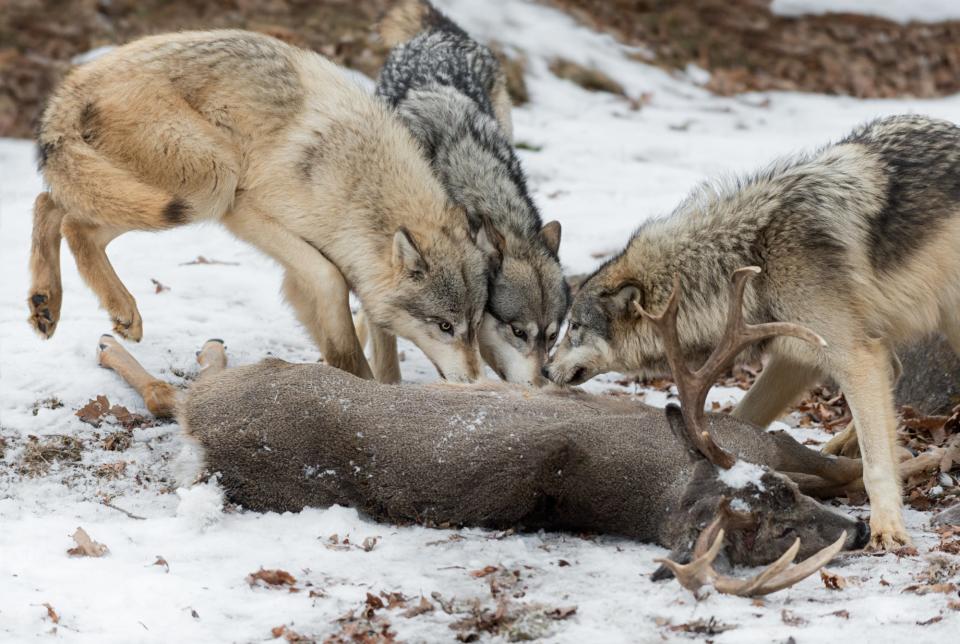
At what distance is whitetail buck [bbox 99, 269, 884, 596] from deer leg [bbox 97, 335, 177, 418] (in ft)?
2.59

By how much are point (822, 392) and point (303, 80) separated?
431 cm

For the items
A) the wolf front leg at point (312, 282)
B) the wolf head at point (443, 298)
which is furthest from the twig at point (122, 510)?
the wolf head at point (443, 298)

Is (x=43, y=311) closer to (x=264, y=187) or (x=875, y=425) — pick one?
(x=264, y=187)

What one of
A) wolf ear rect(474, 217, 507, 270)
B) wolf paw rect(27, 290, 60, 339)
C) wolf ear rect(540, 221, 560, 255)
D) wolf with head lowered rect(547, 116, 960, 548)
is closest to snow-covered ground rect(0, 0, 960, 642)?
wolf paw rect(27, 290, 60, 339)

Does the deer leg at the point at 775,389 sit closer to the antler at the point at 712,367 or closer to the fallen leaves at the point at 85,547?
the antler at the point at 712,367

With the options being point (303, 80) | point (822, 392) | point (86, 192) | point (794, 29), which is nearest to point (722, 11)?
point (794, 29)

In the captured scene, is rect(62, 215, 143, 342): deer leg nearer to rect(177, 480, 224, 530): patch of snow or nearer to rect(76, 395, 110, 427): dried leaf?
rect(76, 395, 110, 427): dried leaf

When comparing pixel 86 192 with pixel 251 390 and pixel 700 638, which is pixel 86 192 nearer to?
pixel 251 390

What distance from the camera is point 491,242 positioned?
23.8 feet

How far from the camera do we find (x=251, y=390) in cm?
583

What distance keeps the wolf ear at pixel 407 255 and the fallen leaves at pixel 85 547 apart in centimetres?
264

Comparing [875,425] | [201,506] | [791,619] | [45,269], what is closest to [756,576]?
[791,619]

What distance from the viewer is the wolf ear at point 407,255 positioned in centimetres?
684

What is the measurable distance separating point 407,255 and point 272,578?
266cm
